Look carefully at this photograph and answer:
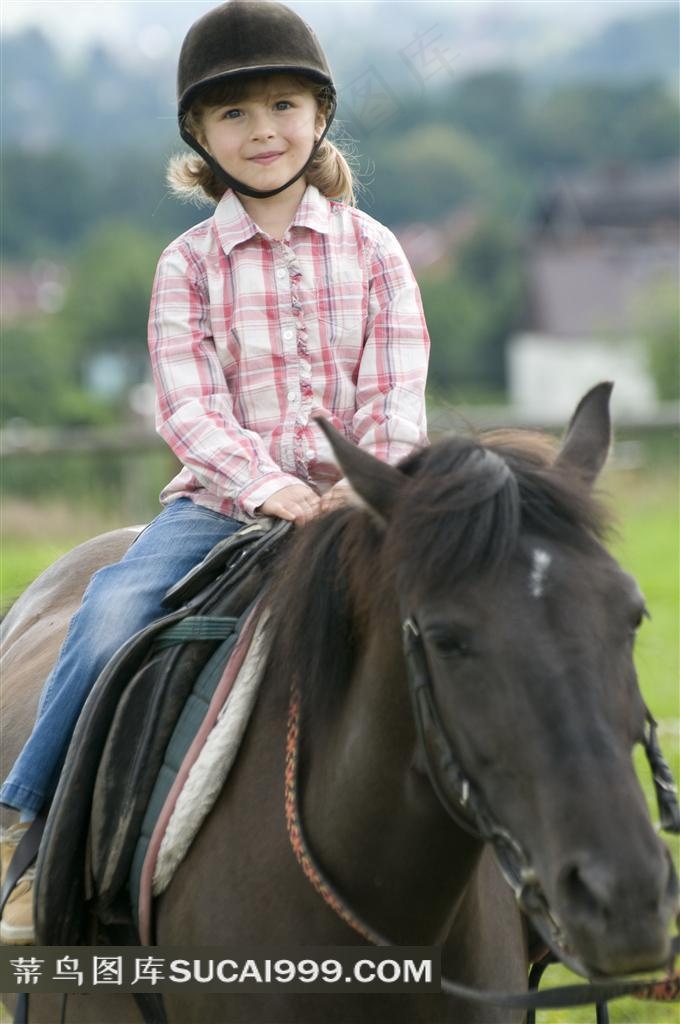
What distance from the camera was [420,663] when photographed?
2.45 meters

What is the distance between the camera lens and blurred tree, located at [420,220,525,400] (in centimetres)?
6550

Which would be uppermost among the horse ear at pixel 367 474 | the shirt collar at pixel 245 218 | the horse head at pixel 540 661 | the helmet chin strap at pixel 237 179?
the helmet chin strap at pixel 237 179

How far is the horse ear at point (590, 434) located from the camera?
2.72 m

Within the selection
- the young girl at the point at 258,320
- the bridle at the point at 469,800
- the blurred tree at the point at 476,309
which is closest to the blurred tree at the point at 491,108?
the blurred tree at the point at 476,309

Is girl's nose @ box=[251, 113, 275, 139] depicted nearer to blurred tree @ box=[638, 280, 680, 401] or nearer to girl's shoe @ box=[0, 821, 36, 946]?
girl's shoe @ box=[0, 821, 36, 946]

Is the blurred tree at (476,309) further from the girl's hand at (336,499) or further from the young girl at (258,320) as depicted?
the girl's hand at (336,499)

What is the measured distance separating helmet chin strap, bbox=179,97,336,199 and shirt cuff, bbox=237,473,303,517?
78 cm

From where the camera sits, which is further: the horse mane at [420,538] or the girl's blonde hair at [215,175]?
the girl's blonde hair at [215,175]

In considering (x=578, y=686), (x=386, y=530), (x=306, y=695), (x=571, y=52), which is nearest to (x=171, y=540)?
(x=306, y=695)

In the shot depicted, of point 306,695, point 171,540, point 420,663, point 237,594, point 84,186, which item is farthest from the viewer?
point 84,186

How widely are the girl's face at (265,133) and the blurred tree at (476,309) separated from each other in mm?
57975

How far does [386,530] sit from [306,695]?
463 millimetres

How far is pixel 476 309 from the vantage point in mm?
67438

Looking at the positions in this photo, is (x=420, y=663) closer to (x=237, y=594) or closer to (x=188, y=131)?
(x=237, y=594)
